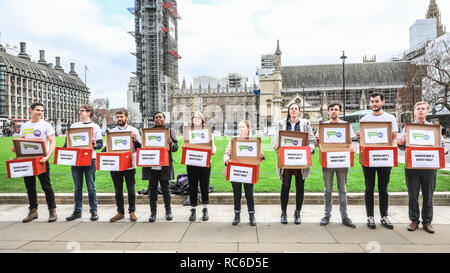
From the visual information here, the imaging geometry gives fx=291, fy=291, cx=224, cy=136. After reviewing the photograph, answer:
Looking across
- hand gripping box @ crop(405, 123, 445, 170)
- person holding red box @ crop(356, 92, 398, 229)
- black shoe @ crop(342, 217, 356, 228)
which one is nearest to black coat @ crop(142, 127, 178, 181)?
black shoe @ crop(342, 217, 356, 228)

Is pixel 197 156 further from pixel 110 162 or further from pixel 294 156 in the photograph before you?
pixel 294 156

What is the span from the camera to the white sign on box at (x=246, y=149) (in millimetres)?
5020

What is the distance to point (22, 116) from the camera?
212ft

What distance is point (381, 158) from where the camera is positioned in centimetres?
466

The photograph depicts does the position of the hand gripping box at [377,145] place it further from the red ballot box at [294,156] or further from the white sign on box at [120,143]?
the white sign on box at [120,143]

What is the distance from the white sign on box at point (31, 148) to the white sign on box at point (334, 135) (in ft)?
16.9

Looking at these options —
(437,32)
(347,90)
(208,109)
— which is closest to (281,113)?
(347,90)

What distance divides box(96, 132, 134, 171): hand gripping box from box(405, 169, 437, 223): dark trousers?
4.80 metres

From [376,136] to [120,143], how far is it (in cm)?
443

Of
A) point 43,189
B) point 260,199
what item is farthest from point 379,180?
point 43,189

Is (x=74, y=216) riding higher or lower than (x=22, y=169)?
lower

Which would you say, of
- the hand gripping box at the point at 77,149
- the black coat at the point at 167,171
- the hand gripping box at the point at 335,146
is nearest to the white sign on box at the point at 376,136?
the hand gripping box at the point at 335,146

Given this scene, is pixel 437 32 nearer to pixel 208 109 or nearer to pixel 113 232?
pixel 208 109

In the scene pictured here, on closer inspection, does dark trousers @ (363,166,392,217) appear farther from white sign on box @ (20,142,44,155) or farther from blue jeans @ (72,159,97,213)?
white sign on box @ (20,142,44,155)
